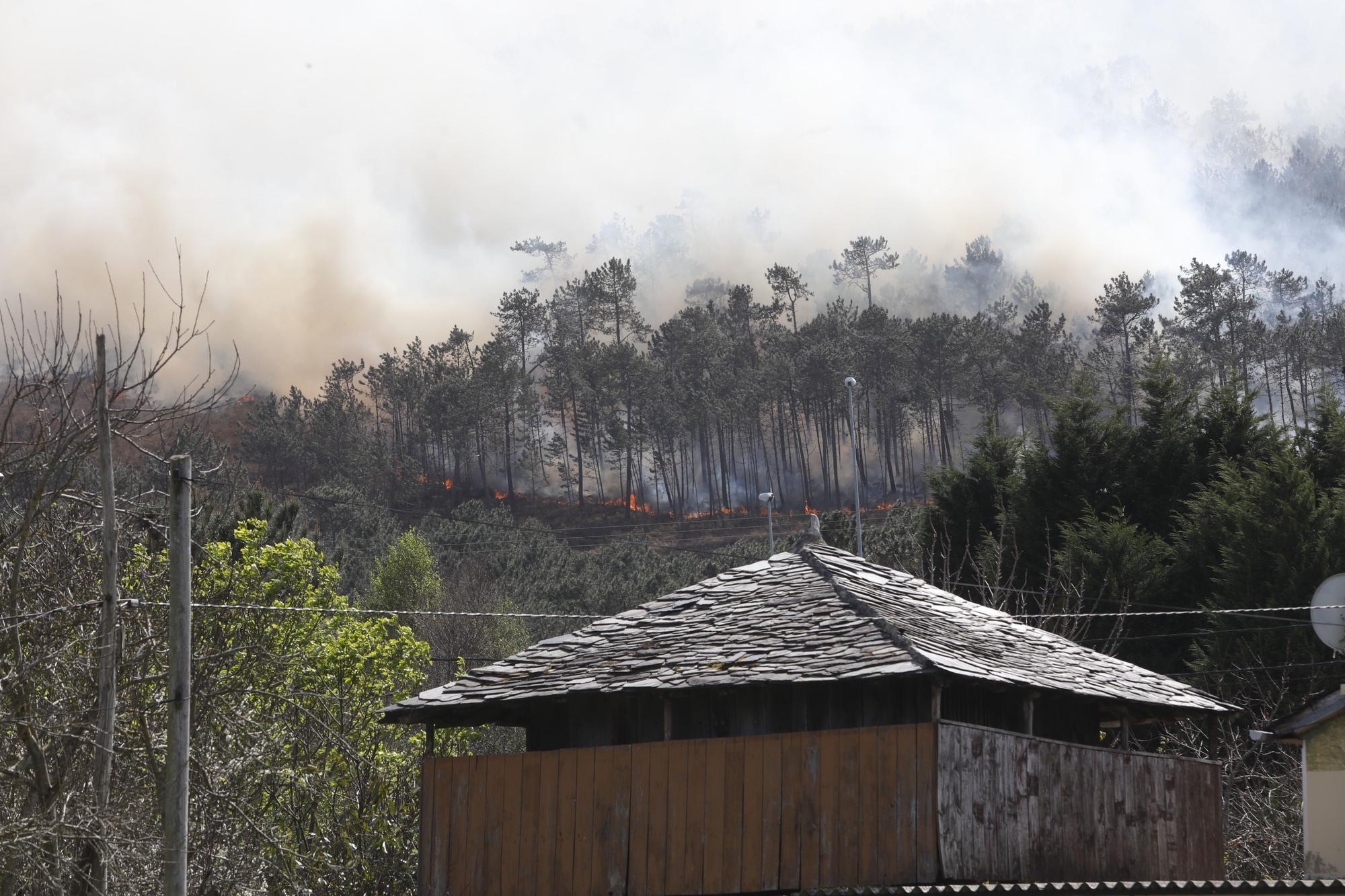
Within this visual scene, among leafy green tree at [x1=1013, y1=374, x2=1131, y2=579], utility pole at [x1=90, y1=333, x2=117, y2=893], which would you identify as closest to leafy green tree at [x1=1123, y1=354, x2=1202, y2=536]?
leafy green tree at [x1=1013, y1=374, x2=1131, y2=579]

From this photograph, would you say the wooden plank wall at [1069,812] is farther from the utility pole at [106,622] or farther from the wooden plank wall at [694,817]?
the utility pole at [106,622]

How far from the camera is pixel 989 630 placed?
21141 mm

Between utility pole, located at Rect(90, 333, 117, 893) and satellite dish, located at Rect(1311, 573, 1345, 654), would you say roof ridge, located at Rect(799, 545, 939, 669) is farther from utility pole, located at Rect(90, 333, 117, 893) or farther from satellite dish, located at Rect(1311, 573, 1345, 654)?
utility pole, located at Rect(90, 333, 117, 893)

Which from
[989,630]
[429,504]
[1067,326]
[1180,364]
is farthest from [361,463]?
[989,630]

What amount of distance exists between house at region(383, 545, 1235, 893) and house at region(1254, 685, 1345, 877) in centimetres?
138

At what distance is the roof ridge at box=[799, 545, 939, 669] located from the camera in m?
17.5

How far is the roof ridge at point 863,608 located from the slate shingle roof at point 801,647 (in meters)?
0.02

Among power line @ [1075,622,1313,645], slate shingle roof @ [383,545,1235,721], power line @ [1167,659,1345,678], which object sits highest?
slate shingle roof @ [383,545,1235,721]

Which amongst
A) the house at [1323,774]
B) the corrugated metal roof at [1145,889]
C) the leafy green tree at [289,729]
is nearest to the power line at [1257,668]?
the house at [1323,774]

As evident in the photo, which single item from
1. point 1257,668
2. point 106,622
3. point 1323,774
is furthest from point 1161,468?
point 106,622

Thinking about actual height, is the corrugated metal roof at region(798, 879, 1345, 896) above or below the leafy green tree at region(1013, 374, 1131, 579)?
below

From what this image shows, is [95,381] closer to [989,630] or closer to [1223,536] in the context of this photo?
[989,630]

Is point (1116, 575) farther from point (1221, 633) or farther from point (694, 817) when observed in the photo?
point (694, 817)

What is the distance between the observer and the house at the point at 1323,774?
21.3 m
